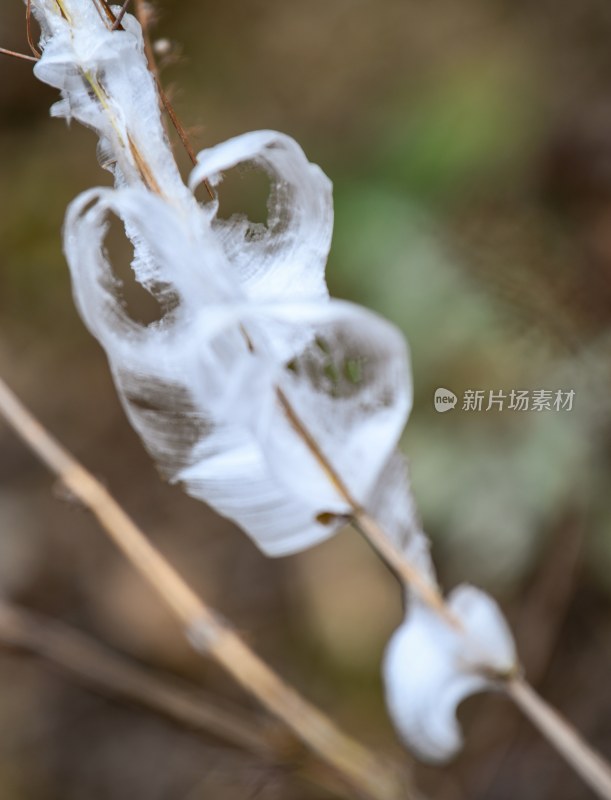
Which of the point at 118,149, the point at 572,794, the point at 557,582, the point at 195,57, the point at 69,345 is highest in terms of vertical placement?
the point at 118,149

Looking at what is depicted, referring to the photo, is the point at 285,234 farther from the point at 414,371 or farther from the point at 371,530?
the point at 414,371

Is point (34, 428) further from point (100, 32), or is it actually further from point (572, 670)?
point (572, 670)

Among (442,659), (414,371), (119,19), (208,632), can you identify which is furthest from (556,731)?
(414,371)

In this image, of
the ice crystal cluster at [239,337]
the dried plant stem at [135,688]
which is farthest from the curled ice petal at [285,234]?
the dried plant stem at [135,688]

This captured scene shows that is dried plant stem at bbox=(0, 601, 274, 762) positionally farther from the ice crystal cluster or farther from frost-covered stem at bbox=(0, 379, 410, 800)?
the ice crystal cluster

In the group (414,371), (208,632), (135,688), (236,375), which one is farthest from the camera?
(414,371)

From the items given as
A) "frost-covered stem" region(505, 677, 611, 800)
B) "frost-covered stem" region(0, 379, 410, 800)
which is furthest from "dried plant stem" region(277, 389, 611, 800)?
"frost-covered stem" region(0, 379, 410, 800)

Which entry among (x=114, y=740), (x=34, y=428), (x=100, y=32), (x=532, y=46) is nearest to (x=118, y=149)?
(x=100, y=32)
